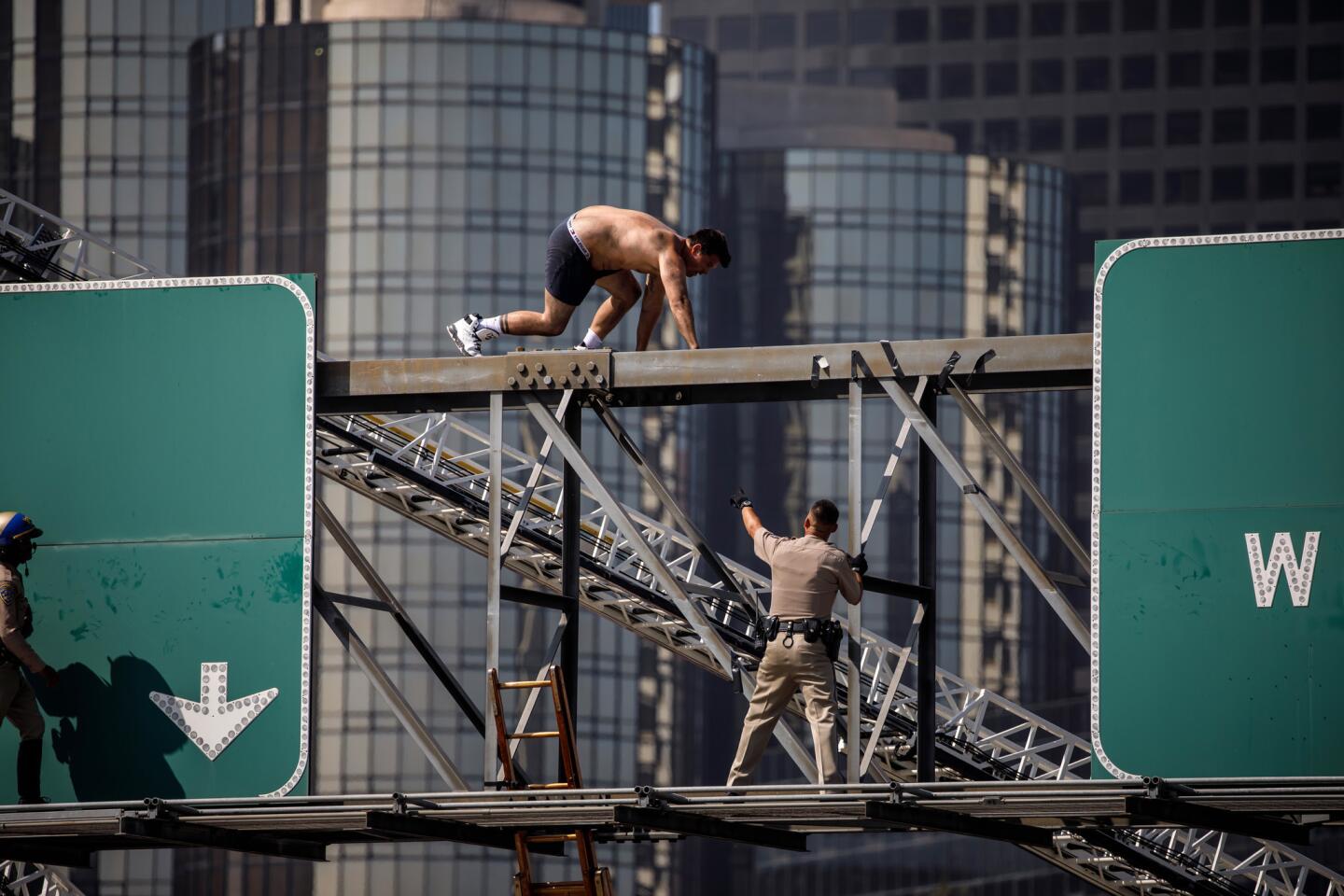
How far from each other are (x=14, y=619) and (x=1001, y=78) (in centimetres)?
13969

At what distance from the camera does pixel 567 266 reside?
77.1 feet

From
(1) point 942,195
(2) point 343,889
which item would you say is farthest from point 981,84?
(2) point 343,889

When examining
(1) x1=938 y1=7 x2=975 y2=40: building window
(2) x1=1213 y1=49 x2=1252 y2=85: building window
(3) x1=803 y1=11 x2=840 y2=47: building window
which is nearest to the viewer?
(2) x1=1213 y1=49 x2=1252 y2=85: building window

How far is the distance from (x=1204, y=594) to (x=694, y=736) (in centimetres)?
9461

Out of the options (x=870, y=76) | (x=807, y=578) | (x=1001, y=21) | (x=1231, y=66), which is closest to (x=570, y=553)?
(x=807, y=578)

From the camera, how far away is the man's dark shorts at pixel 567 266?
23500mm

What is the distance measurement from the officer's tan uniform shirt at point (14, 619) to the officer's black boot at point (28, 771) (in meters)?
0.72

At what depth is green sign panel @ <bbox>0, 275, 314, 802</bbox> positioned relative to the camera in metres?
21.9

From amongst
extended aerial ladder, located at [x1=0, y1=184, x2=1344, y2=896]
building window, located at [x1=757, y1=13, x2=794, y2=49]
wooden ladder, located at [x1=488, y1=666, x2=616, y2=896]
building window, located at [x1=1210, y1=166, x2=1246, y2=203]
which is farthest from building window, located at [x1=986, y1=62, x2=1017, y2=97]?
wooden ladder, located at [x1=488, y1=666, x2=616, y2=896]

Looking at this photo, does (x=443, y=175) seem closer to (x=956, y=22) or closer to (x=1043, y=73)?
(x=1043, y=73)

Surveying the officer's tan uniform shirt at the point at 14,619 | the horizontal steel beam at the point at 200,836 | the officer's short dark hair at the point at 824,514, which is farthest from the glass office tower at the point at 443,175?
the officer's short dark hair at the point at 824,514

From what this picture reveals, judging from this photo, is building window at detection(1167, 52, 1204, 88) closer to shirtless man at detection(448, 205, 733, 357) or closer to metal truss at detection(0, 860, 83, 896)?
metal truss at detection(0, 860, 83, 896)

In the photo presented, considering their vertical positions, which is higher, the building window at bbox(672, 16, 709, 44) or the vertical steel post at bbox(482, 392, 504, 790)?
the building window at bbox(672, 16, 709, 44)

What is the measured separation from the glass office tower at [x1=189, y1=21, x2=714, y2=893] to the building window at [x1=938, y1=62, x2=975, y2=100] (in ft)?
147
